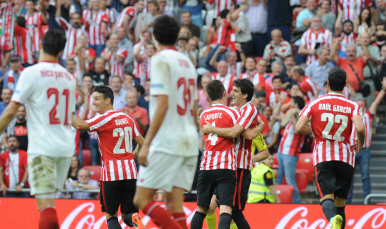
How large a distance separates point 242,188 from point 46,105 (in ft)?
10.5

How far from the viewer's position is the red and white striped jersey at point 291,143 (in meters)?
12.0

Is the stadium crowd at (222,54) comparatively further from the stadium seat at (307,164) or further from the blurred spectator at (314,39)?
the stadium seat at (307,164)

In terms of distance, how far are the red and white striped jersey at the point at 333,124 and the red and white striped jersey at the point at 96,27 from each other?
9.82 metres

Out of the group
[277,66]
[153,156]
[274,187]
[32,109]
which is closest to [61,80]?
[32,109]

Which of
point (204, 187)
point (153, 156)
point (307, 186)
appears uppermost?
point (153, 156)

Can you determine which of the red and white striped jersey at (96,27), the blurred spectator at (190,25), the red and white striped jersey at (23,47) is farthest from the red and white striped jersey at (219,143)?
the red and white striped jersey at (23,47)

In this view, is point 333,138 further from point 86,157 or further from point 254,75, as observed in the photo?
point 86,157

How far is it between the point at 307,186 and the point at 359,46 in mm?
4054

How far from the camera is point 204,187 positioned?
7719mm

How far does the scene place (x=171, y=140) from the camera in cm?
554

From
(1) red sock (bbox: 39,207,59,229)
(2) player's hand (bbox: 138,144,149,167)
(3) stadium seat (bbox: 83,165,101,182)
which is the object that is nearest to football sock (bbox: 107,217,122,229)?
(1) red sock (bbox: 39,207,59,229)

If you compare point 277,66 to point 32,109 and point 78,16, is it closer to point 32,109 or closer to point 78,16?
point 78,16

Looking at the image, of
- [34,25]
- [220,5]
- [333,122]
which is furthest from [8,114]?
[220,5]

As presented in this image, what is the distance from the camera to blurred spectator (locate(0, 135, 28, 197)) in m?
12.7
